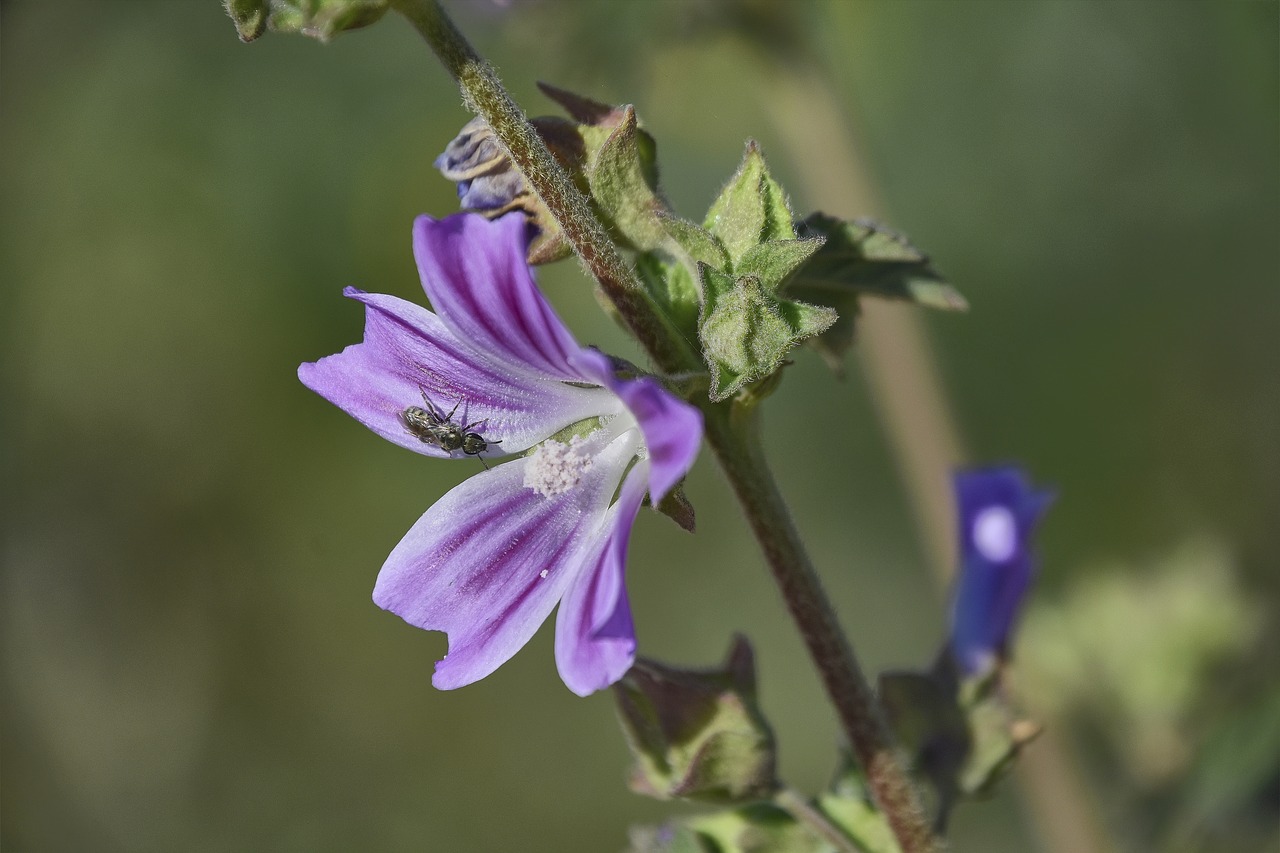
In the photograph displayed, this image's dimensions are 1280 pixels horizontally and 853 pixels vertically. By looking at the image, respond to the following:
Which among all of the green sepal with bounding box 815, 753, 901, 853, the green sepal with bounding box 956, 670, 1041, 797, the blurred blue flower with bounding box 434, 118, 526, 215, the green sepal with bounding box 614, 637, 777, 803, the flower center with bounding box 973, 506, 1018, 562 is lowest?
the green sepal with bounding box 956, 670, 1041, 797

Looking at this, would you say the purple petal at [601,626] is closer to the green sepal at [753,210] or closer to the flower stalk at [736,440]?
the flower stalk at [736,440]

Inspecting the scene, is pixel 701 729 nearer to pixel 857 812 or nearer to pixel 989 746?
pixel 857 812

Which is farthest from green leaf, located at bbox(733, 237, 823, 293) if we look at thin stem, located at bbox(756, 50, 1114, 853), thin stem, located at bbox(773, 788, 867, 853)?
thin stem, located at bbox(756, 50, 1114, 853)

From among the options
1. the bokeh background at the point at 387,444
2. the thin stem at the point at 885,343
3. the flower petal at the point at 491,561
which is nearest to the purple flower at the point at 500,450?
the flower petal at the point at 491,561

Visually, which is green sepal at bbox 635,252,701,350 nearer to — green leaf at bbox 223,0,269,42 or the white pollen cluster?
the white pollen cluster

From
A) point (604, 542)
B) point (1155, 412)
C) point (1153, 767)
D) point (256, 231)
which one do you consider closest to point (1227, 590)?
point (1153, 767)

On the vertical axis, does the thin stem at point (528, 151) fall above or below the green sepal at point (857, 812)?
above

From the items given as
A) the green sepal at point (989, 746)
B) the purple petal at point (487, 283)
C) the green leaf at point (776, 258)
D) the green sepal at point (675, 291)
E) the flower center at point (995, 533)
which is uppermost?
the purple petal at point (487, 283)
